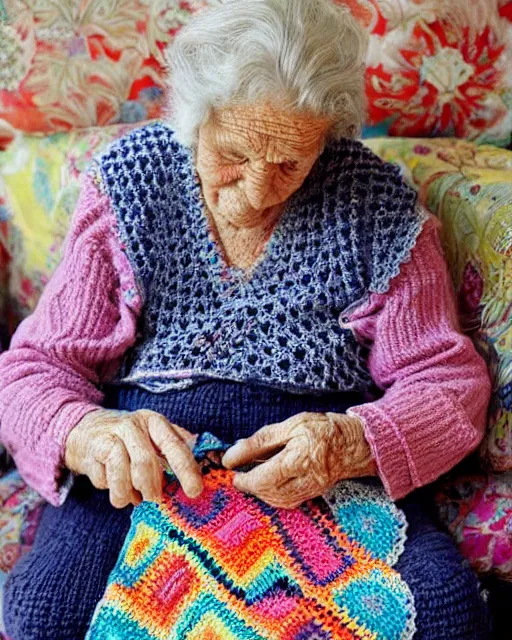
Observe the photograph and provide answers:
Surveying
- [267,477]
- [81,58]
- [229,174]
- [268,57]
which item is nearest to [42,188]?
[81,58]

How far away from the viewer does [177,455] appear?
3.96ft

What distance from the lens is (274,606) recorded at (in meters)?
1.18

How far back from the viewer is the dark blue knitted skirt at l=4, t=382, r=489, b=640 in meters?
1.20

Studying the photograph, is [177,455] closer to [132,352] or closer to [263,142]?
[132,352]

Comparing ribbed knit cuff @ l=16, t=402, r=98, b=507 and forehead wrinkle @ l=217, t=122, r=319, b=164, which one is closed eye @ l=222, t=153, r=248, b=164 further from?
ribbed knit cuff @ l=16, t=402, r=98, b=507

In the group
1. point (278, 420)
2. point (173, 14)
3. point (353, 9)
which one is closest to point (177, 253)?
point (278, 420)

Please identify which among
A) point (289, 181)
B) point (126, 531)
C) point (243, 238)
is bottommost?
point (126, 531)

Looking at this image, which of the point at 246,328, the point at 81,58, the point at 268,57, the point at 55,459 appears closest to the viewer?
the point at 268,57

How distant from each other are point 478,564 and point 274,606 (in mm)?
364

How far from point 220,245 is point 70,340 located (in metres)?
0.29

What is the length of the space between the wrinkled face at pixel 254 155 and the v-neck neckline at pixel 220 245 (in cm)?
5

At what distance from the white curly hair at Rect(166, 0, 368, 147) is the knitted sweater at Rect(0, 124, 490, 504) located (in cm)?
24

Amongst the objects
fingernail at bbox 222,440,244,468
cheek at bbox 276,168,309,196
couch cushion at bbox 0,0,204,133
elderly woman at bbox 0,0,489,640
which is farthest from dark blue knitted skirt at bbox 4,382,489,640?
couch cushion at bbox 0,0,204,133

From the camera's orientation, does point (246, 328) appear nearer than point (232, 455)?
No
